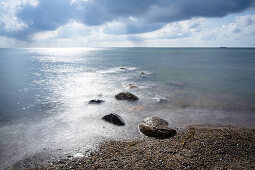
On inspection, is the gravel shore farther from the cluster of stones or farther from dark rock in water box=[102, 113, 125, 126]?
dark rock in water box=[102, 113, 125, 126]

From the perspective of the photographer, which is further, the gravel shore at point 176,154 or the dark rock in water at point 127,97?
the dark rock in water at point 127,97

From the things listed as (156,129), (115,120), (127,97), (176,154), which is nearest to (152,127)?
(156,129)

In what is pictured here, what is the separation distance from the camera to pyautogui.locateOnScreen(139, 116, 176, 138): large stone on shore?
12.2 m

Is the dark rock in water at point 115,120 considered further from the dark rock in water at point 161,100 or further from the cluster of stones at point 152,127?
the dark rock in water at point 161,100

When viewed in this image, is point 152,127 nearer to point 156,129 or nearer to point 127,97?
point 156,129

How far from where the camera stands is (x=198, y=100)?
71.7 ft

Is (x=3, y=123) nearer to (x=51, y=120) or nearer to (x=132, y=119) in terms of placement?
(x=51, y=120)

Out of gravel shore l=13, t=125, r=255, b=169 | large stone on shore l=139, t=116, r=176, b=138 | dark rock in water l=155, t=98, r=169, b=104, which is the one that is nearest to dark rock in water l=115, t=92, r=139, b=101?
dark rock in water l=155, t=98, r=169, b=104

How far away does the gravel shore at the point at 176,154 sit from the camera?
8578mm

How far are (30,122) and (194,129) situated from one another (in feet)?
50.7

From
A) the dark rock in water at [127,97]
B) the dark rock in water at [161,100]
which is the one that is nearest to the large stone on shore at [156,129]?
the dark rock in water at [161,100]

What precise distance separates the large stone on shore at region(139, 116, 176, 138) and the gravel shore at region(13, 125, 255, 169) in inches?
21.8

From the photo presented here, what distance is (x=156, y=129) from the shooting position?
12.5 m

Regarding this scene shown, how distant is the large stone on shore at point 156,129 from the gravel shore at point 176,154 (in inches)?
21.8
